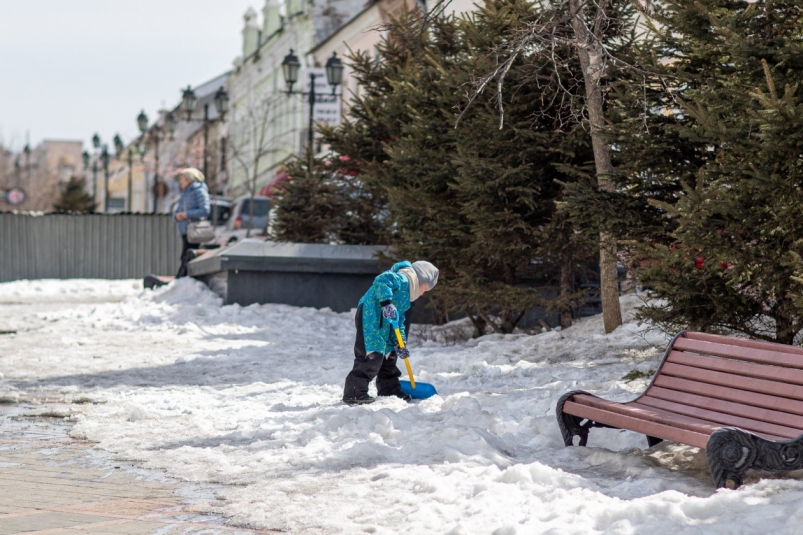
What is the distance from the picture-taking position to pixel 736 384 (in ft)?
19.2

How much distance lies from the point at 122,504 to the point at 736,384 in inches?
130

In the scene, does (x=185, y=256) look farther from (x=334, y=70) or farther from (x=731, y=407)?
(x=731, y=407)

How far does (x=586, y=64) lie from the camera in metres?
10.9

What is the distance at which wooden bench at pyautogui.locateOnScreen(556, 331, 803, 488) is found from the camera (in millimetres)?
5133

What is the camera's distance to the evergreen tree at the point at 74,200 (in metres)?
60.1

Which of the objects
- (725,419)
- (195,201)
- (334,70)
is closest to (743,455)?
(725,419)

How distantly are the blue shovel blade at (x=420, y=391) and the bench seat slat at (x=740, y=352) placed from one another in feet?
7.83

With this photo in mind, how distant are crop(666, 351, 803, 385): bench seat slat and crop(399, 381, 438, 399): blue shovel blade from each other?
2.34 metres

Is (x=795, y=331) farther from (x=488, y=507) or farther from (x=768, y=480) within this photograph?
(x=488, y=507)

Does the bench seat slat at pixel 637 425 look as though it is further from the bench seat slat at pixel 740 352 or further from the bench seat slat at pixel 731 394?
the bench seat slat at pixel 740 352

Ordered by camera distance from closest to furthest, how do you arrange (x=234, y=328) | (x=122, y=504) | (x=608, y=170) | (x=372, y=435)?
(x=122, y=504) → (x=372, y=435) → (x=608, y=170) → (x=234, y=328)

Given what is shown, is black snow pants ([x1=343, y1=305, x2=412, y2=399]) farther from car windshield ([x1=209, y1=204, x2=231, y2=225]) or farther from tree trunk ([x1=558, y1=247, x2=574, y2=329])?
car windshield ([x1=209, y1=204, x2=231, y2=225])

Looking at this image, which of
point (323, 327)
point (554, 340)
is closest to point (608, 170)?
point (554, 340)

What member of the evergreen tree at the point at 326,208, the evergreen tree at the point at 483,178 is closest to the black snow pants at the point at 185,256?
the evergreen tree at the point at 326,208
